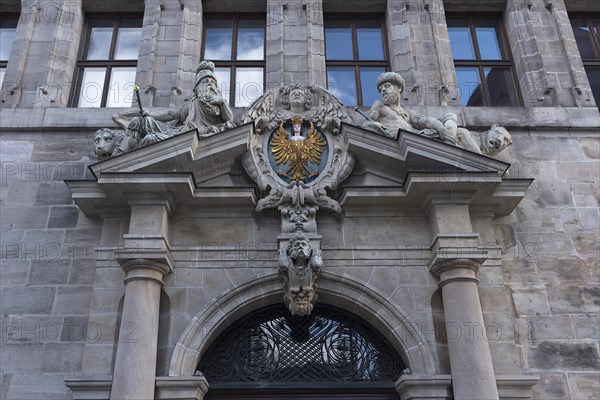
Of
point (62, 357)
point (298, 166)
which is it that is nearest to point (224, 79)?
point (298, 166)

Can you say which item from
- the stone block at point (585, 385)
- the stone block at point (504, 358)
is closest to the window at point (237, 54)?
the stone block at point (504, 358)

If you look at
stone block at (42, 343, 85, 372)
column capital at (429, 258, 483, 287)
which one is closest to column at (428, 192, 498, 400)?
column capital at (429, 258, 483, 287)

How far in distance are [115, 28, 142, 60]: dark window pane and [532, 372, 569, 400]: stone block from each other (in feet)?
27.2

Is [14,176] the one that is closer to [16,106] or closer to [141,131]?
[16,106]

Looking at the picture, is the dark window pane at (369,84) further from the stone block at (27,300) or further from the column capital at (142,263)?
the stone block at (27,300)

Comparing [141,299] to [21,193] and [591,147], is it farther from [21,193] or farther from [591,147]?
[591,147]

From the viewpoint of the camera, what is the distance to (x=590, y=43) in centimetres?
1150

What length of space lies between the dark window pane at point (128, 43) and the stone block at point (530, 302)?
7489 mm

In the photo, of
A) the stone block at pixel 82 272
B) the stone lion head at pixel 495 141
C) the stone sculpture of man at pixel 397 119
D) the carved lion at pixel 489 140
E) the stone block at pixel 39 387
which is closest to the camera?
the stone block at pixel 39 387

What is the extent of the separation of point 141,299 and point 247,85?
465 centimetres

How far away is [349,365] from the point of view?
8242 millimetres

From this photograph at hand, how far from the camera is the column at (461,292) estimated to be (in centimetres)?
723

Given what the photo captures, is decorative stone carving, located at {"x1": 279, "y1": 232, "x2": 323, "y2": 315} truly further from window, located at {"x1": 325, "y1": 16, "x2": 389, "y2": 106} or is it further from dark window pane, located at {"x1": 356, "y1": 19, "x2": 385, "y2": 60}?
dark window pane, located at {"x1": 356, "y1": 19, "x2": 385, "y2": 60}

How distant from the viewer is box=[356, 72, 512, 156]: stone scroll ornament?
8.83m
